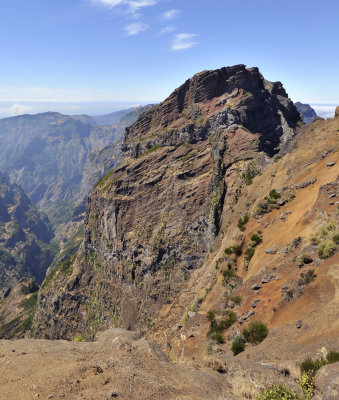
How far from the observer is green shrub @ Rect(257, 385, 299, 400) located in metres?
10.8

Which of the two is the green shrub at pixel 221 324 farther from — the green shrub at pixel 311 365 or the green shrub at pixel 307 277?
the green shrub at pixel 311 365

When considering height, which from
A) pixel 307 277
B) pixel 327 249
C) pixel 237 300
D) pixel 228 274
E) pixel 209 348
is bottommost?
pixel 209 348

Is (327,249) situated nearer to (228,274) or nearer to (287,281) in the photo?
(287,281)

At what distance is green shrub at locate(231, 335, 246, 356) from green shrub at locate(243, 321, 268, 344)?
0.41m

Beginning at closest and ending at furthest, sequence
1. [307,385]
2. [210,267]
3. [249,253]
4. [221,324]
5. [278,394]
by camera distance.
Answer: [278,394] < [307,385] < [221,324] < [249,253] < [210,267]

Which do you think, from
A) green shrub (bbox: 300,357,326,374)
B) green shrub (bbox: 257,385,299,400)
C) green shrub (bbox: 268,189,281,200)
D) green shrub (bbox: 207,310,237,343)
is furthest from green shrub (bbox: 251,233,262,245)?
green shrub (bbox: 257,385,299,400)

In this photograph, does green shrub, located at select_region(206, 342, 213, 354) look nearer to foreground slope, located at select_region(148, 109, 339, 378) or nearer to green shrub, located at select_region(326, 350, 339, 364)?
foreground slope, located at select_region(148, 109, 339, 378)

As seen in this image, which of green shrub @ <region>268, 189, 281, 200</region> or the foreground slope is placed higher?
green shrub @ <region>268, 189, 281, 200</region>

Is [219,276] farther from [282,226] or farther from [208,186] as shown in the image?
[208,186]

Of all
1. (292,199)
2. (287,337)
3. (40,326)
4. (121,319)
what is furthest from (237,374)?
(40,326)

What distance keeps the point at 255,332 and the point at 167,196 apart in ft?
232

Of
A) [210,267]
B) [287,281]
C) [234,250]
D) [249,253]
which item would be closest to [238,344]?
[287,281]

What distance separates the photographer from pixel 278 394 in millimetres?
10852

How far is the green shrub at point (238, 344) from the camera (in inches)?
759
